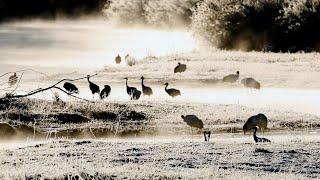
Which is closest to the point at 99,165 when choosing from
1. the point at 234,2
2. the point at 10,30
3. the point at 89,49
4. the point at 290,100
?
the point at 290,100

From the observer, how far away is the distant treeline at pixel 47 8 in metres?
102

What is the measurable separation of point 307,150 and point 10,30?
6081 cm

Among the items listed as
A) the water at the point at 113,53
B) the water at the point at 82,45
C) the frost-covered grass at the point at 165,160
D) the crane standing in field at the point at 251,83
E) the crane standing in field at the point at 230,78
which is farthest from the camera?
the water at the point at 82,45

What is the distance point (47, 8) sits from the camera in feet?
356

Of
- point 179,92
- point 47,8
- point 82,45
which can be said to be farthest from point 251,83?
point 47,8

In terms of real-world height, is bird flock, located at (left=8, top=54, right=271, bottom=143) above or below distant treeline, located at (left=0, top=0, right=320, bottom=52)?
below

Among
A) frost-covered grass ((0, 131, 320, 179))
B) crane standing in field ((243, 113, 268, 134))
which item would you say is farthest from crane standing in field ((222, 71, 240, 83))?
frost-covered grass ((0, 131, 320, 179))

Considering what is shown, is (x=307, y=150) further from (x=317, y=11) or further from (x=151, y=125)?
(x=317, y=11)

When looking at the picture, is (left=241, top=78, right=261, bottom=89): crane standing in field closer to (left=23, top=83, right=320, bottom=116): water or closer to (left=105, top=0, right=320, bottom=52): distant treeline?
(left=23, top=83, right=320, bottom=116): water

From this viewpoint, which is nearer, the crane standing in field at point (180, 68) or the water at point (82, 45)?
the crane standing in field at point (180, 68)

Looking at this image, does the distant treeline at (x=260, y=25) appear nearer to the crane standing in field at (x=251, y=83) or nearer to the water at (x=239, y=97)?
the water at (x=239, y=97)

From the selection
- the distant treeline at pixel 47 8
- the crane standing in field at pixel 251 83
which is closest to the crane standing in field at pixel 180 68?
the crane standing in field at pixel 251 83

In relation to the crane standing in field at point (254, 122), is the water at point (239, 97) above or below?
above

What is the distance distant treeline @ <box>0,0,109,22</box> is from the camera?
101875 millimetres
